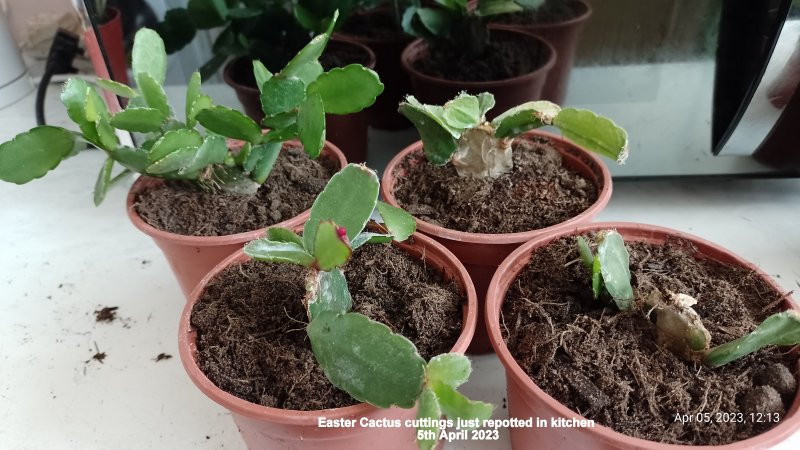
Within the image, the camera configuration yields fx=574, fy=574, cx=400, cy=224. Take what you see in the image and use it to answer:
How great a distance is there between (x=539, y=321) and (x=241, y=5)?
928 millimetres

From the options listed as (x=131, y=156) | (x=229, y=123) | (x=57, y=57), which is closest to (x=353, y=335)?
(x=229, y=123)

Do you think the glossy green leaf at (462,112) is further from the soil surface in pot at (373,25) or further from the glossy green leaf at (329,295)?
the soil surface in pot at (373,25)

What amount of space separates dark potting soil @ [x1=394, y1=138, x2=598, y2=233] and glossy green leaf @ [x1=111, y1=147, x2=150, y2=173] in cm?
38

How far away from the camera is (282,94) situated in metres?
0.73

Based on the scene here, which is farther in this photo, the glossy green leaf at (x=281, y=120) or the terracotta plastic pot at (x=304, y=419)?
the glossy green leaf at (x=281, y=120)

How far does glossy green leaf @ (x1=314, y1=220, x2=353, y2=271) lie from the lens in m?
0.54

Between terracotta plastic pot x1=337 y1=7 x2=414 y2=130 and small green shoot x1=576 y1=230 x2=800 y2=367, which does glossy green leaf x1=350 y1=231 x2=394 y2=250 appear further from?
terracotta plastic pot x1=337 y1=7 x2=414 y2=130

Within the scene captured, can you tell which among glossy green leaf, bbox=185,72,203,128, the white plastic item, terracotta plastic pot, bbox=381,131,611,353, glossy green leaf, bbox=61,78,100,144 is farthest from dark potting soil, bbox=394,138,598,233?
the white plastic item

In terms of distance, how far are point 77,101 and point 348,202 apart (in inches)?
16.5

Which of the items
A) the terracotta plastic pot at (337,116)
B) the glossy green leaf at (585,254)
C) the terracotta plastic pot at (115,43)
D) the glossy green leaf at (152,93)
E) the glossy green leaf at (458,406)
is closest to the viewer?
the glossy green leaf at (458,406)

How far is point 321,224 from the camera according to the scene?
540 mm

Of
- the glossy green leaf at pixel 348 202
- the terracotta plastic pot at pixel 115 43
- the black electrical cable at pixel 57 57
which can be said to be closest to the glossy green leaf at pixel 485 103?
the glossy green leaf at pixel 348 202

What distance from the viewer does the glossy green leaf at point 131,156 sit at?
81cm

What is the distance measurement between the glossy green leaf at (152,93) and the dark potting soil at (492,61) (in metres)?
0.58
